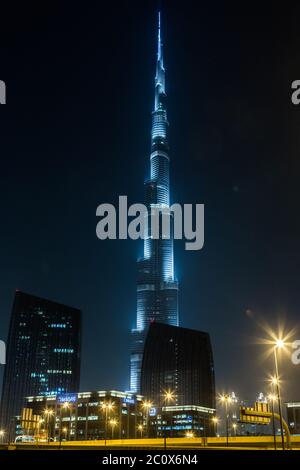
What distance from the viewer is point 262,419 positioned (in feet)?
234

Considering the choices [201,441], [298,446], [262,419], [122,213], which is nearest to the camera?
[262,419]

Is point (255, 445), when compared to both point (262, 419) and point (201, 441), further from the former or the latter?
point (262, 419)

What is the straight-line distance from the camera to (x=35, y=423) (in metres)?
120
